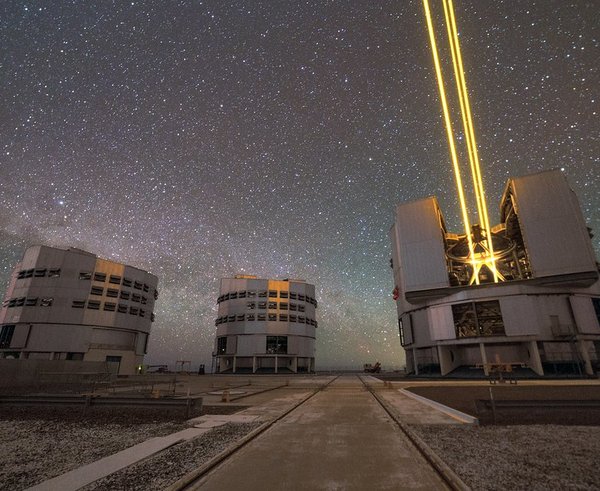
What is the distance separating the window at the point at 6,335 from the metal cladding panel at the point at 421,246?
72316 millimetres

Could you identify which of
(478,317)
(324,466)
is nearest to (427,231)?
(478,317)

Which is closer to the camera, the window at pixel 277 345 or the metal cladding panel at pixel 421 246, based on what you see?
the metal cladding panel at pixel 421 246

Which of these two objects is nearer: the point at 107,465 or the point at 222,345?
the point at 107,465

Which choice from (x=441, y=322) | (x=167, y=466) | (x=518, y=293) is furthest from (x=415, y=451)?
(x=518, y=293)

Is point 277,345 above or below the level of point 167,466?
above

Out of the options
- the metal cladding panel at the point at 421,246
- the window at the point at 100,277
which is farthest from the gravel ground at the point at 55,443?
the window at the point at 100,277

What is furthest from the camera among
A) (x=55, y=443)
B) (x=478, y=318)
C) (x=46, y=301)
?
(x=46, y=301)

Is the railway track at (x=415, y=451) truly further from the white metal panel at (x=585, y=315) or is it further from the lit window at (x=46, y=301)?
the lit window at (x=46, y=301)

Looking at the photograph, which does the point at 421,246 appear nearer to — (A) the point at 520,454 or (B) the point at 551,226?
(B) the point at 551,226

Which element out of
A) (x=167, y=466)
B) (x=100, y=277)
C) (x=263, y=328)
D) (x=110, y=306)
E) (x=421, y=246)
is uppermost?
(x=421, y=246)

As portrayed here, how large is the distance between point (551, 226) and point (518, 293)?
1173cm

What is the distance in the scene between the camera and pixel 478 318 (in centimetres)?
4900

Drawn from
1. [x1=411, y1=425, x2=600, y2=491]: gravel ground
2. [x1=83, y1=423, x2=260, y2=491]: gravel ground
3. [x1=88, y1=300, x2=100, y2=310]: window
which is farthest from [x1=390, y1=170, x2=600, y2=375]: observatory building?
[x1=88, y1=300, x2=100, y2=310]: window

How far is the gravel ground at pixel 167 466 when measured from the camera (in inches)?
202
